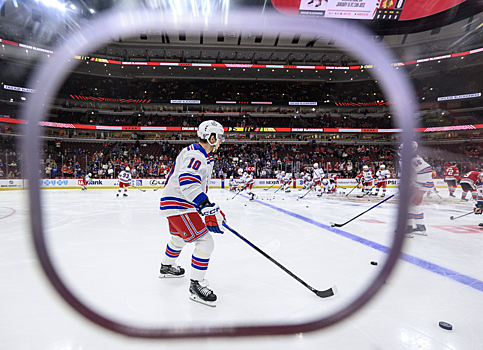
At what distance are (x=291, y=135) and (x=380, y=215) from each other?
2380 cm

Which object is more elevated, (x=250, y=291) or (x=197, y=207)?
(x=197, y=207)

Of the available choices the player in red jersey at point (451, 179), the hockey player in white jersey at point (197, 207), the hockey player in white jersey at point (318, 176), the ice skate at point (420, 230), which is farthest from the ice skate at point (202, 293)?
the player in red jersey at point (451, 179)

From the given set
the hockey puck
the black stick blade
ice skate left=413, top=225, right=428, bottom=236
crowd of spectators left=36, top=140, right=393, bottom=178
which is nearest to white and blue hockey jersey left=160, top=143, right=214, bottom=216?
the black stick blade

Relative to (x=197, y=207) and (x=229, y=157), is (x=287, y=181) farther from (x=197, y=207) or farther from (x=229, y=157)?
(x=197, y=207)

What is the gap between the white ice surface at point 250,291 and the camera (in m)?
1.77

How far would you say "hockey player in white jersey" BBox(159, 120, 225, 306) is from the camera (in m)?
2.32

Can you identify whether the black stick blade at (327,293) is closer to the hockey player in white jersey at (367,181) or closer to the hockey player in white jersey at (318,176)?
the hockey player in white jersey at (318,176)

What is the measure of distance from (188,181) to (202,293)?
1000 mm

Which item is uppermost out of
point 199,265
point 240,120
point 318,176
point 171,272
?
point 240,120

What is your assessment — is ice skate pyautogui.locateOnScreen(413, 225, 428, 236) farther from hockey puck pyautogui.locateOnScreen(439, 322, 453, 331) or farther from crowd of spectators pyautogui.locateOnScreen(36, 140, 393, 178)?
crowd of spectators pyautogui.locateOnScreen(36, 140, 393, 178)

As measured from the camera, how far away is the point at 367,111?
3094 centimetres

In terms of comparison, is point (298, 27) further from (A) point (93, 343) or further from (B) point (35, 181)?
(A) point (93, 343)

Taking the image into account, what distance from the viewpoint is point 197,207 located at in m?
2.40

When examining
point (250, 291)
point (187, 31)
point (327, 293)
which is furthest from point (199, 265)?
point (187, 31)
